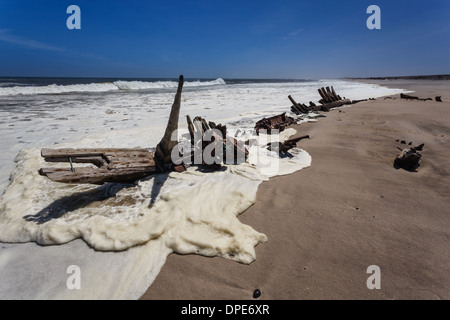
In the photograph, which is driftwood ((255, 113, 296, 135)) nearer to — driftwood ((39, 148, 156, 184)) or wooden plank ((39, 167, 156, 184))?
driftwood ((39, 148, 156, 184))

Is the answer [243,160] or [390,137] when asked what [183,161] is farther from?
[390,137]

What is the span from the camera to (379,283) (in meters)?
2.06

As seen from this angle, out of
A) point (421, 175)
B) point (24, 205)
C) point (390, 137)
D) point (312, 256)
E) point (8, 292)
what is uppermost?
point (390, 137)

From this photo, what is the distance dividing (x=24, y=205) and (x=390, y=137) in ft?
25.8

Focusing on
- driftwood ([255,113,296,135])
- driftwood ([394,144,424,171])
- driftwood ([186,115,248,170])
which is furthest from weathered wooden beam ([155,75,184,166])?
driftwood ([394,144,424,171])

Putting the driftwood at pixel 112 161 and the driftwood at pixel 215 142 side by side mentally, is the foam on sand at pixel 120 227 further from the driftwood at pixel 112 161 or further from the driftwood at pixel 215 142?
the driftwood at pixel 215 142

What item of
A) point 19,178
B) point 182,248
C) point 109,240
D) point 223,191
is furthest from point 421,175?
point 19,178

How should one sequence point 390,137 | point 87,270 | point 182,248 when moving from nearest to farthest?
point 87,270 → point 182,248 → point 390,137

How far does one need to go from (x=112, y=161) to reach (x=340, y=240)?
136 inches

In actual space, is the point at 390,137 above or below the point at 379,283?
above

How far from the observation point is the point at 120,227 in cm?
275

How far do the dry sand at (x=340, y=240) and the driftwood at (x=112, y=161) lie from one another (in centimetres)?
Result: 175

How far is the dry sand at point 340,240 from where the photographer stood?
2.04 meters

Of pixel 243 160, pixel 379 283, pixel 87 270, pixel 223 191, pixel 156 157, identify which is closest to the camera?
pixel 379 283
